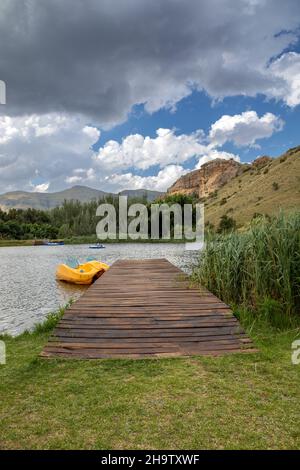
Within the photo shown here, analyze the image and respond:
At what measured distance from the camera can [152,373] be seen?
3395 millimetres

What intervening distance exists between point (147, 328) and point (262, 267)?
242 cm

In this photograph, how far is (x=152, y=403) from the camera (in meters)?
2.76

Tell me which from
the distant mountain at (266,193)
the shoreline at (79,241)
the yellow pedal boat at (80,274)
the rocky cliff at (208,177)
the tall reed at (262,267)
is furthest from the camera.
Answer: the rocky cliff at (208,177)

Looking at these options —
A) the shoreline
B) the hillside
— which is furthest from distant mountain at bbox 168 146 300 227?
the shoreline

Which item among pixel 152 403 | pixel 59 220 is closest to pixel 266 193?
pixel 152 403

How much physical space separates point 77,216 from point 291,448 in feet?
213

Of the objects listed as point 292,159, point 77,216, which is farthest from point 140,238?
point 292,159

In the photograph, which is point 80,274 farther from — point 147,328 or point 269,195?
point 269,195

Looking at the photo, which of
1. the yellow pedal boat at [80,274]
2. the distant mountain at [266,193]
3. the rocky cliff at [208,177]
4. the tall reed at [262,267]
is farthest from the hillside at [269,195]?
the rocky cliff at [208,177]

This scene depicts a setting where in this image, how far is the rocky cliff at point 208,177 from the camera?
9800 centimetres

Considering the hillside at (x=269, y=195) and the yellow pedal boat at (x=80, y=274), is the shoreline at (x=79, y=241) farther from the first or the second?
the yellow pedal boat at (x=80, y=274)

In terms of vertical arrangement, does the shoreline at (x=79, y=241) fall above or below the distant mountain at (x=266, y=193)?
below

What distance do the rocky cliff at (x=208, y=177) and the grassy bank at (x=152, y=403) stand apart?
93710 millimetres
